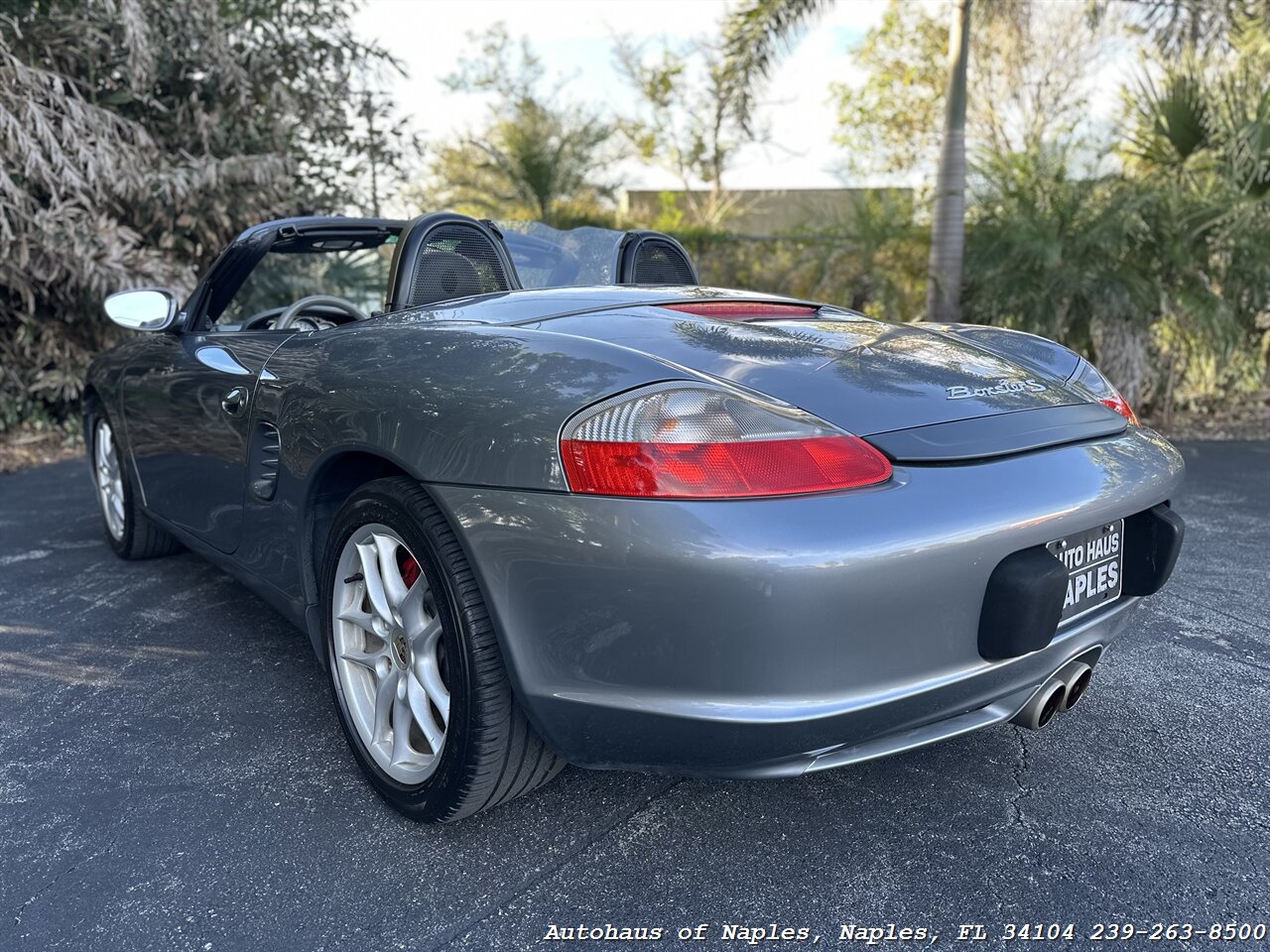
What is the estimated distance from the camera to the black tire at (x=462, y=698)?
167 centimetres

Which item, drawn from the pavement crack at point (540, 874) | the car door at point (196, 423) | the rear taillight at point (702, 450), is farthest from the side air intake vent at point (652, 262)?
the pavement crack at point (540, 874)

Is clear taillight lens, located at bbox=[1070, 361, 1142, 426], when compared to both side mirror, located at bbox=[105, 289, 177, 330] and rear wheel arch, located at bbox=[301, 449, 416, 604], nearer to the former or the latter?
rear wheel arch, located at bbox=[301, 449, 416, 604]

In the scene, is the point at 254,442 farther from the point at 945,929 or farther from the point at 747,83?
the point at 747,83

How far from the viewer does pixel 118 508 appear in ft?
12.9

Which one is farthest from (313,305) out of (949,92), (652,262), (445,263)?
(949,92)

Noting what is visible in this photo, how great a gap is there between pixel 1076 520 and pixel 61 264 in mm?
6759

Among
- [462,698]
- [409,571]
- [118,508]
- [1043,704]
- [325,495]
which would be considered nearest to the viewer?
[462,698]

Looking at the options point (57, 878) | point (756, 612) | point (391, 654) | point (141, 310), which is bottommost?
point (57, 878)

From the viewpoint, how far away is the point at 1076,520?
1.70 metres

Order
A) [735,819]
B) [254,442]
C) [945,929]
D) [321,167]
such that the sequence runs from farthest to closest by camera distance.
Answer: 1. [321,167]
2. [254,442]
3. [735,819]
4. [945,929]

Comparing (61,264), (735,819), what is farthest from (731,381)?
(61,264)

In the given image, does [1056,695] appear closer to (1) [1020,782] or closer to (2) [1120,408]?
(1) [1020,782]

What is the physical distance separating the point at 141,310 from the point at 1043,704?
2962 millimetres

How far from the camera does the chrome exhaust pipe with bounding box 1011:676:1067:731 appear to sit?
1.80m
